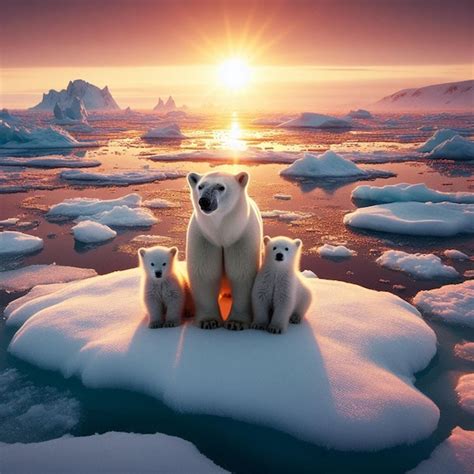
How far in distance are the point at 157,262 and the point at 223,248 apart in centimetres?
53

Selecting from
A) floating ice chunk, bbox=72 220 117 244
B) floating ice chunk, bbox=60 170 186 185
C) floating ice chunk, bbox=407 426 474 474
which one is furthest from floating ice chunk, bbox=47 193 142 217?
floating ice chunk, bbox=407 426 474 474

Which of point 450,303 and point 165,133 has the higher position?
point 450,303

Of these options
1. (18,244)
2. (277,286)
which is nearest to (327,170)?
(18,244)

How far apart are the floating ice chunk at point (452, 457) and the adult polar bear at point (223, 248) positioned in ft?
5.14

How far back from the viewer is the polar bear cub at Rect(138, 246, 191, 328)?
11.4 ft

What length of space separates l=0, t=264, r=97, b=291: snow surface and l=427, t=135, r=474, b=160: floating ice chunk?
19782 millimetres

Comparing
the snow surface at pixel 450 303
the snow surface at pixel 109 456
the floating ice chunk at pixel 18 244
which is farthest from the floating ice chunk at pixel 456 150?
the snow surface at pixel 109 456

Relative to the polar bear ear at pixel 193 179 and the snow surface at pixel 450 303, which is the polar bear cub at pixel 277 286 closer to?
the polar bear ear at pixel 193 179

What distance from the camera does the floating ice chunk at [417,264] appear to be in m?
6.22

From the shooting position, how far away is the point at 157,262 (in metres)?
3.46

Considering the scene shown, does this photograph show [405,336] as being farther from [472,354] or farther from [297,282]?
[297,282]

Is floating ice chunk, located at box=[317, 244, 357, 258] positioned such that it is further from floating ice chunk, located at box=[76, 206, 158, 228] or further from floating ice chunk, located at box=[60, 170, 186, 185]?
floating ice chunk, located at box=[60, 170, 186, 185]

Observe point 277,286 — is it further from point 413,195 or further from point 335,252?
point 413,195

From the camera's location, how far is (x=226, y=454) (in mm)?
2654
